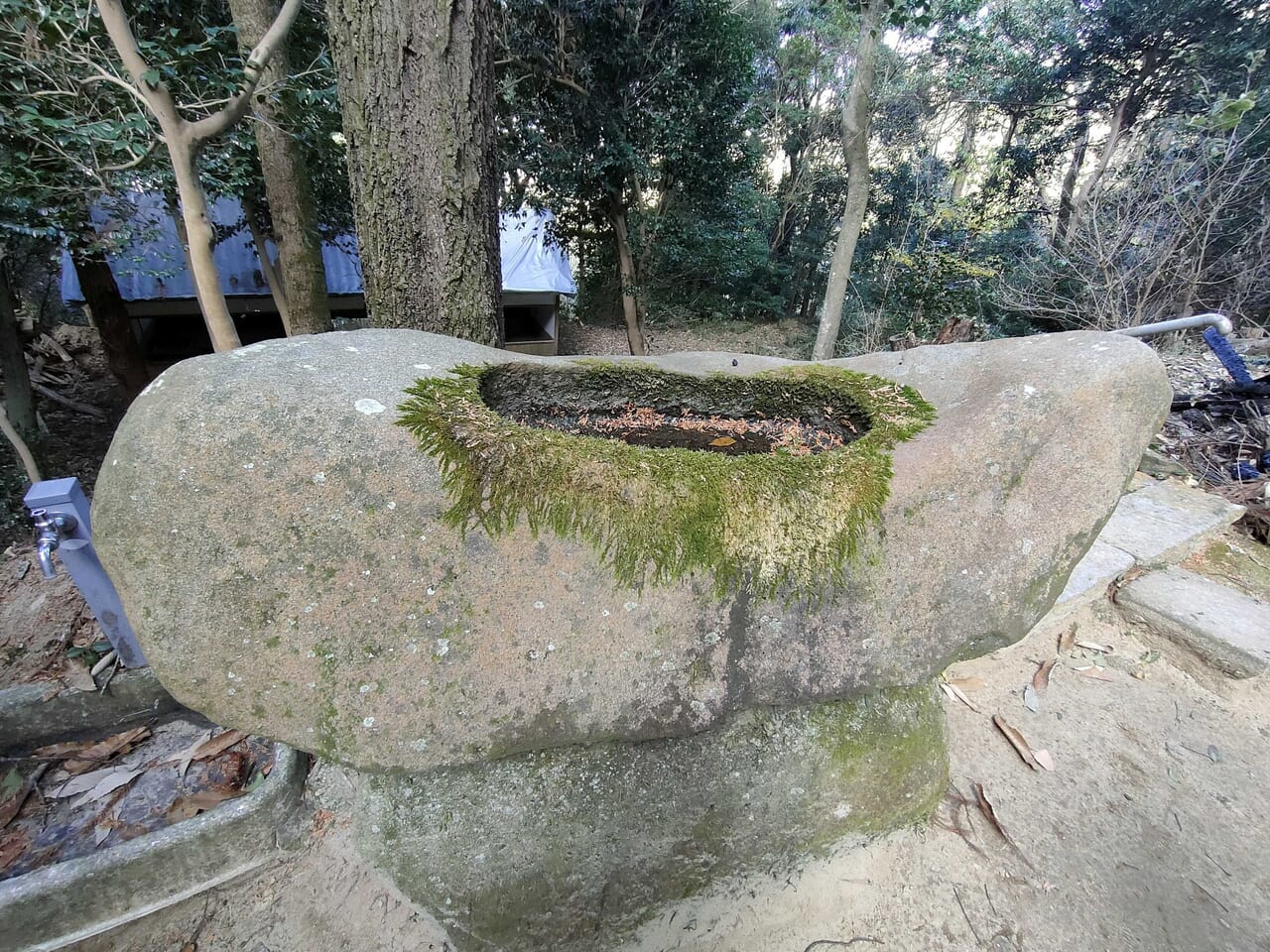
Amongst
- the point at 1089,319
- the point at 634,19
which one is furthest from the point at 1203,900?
the point at 634,19

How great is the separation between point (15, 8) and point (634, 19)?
485 centimetres

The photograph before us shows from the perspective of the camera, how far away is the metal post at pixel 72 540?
1.33 meters

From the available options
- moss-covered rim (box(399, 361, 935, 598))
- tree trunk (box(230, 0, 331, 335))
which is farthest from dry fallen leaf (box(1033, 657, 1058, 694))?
tree trunk (box(230, 0, 331, 335))

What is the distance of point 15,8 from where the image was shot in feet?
6.81

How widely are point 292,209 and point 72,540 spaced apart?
2.67 m

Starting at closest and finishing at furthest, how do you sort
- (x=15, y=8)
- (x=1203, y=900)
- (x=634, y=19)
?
(x=1203, y=900)
(x=15, y=8)
(x=634, y=19)

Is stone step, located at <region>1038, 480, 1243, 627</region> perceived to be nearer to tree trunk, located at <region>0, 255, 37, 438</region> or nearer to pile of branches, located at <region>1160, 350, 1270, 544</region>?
pile of branches, located at <region>1160, 350, 1270, 544</region>

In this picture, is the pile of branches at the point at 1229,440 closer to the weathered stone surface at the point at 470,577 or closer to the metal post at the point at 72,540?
the weathered stone surface at the point at 470,577

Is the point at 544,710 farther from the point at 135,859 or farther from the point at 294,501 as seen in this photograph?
the point at 135,859

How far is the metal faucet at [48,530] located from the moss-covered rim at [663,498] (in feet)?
3.46

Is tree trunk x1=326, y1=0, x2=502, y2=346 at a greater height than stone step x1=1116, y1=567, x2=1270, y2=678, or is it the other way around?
tree trunk x1=326, y1=0, x2=502, y2=346

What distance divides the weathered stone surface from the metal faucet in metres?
0.65

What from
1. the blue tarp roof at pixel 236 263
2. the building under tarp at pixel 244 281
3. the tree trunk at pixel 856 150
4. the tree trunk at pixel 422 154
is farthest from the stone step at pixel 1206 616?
the blue tarp roof at pixel 236 263

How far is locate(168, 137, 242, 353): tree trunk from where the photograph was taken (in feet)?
5.84
